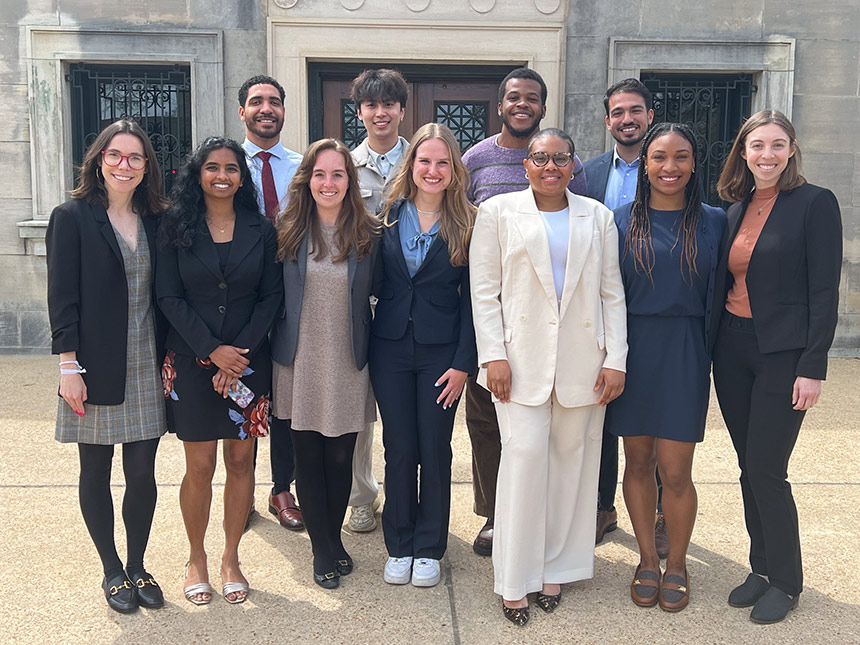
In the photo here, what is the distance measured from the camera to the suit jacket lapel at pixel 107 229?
3.21m

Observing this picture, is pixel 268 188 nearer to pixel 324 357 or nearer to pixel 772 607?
pixel 324 357

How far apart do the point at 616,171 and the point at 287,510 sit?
2503 millimetres

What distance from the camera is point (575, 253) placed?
325 cm

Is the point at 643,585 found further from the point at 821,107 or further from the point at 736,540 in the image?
the point at 821,107

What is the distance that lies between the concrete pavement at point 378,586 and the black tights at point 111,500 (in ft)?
0.75

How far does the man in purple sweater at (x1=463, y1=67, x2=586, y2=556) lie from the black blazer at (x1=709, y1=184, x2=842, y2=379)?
1068 millimetres

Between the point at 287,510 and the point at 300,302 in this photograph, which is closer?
the point at 300,302

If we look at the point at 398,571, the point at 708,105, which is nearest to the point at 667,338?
the point at 398,571

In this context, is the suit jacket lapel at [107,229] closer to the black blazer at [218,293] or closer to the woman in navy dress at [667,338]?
the black blazer at [218,293]

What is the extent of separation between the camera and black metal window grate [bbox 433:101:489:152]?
8.30 m

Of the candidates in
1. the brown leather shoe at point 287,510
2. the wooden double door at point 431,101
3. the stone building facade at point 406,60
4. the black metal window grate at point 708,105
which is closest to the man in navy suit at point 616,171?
the brown leather shoe at point 287,510

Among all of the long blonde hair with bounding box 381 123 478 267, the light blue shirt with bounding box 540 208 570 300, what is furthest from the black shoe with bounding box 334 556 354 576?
the light blue shirt with bounding box 540 208 570 300

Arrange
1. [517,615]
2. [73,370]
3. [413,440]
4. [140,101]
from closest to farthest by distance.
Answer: [73,370] → [517,615] → [413,440] → [140,101]

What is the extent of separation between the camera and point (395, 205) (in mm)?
3643
